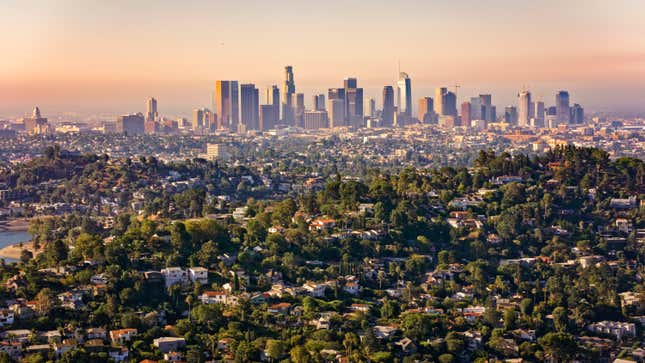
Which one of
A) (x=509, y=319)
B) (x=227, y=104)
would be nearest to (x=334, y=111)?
(x=227, y=104)

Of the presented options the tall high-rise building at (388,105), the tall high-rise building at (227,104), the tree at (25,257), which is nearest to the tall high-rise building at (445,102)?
the tall high-rise building at (388,105)

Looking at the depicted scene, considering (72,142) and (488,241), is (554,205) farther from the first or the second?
(72,142)

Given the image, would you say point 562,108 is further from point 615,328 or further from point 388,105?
point 615,328

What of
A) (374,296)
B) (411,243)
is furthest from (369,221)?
(374,296)

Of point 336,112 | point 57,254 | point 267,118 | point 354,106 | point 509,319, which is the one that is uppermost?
point 354,106

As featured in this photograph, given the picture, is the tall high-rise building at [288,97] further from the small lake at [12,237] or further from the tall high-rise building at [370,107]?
the small lake at [12,237]
